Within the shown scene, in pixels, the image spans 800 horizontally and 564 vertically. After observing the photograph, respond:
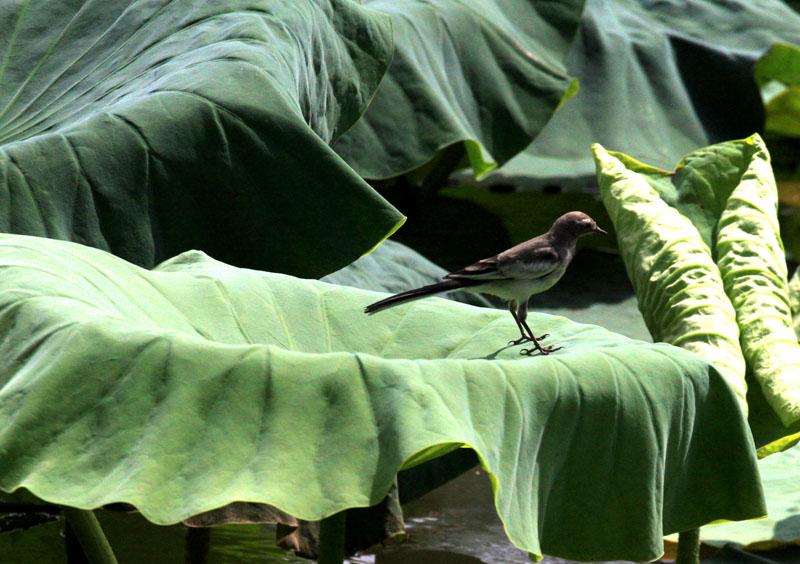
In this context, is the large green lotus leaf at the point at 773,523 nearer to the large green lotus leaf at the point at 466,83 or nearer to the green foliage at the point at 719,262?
the green foliage at the point at 719,262

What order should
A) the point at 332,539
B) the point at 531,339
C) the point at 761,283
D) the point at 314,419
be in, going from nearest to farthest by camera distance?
1. the point at 314,419
2. the point at 332,539
3. the point at 531,339
4. the point at 761,283

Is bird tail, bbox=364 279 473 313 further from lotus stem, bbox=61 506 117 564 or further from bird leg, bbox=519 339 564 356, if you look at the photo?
lotus stem, bbox=61 506 117 564

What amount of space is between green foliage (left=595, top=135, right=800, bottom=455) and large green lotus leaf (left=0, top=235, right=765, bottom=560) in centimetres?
48

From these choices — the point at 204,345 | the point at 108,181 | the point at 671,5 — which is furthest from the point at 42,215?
the point at 671,5

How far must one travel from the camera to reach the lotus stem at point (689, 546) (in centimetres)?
186

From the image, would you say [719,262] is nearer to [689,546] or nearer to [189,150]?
[689,546]

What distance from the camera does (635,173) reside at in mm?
2248

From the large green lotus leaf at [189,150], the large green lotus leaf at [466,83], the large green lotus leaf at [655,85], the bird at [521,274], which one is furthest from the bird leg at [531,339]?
the large green lotus leaf at [655,85]

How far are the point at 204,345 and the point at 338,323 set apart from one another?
50 cm

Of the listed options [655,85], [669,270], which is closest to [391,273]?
[669,270]

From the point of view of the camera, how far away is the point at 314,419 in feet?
3.73

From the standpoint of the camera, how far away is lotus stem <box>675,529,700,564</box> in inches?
73.2

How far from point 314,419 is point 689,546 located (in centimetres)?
99

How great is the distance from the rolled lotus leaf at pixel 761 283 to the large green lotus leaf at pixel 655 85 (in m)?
1.53
